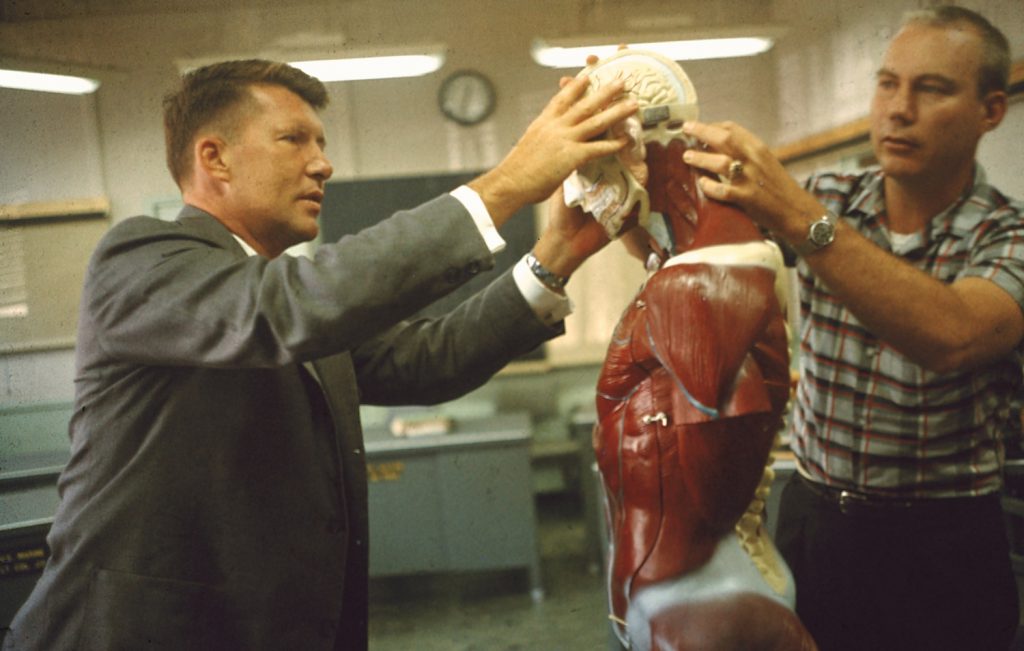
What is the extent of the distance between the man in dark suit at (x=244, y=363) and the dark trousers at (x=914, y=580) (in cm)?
70

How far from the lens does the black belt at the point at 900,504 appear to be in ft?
4.17

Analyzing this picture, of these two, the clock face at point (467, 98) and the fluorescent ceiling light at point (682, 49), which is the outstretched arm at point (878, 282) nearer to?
the fluorescent ceiling light at point (682, 49)

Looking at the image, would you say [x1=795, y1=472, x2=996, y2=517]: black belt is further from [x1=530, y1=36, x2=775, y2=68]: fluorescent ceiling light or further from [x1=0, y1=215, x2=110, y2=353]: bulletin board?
[x1=0, y1=215, x2=110, y2=353]: bulletin board

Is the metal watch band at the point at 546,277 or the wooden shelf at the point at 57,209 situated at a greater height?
the wooden shelf at the point at 57,209

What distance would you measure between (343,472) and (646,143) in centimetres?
81

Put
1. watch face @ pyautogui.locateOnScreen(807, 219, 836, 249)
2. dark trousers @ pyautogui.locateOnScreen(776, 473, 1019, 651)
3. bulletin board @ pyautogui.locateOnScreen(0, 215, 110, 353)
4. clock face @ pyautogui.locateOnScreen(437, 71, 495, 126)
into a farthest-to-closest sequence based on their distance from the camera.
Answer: clock face @ pyautogui.locateOnScreen(437, 71, 495, 126), bulletin board @ pyautogui.locateOnScreen(0, 215, 110, 353), dark trousers @ pyautogui.locateOnScreen(776, 473, 1019, 651), watch face @ pyautogui.locateOnScreen(807, 219, 836, 249)

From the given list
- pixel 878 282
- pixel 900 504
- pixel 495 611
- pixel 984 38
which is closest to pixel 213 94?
pixel 878 282

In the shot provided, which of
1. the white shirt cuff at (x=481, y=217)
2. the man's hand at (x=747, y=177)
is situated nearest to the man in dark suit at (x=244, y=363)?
the white shirt cuff at (x=481, y=217)

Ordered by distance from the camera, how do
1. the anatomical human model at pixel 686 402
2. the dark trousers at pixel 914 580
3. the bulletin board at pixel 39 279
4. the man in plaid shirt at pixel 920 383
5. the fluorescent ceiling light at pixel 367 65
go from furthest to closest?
the bulletin board at pixel 39 279 → the fluorescent ceiling light at pixel 367 65 → the dark trousers at pixel 914 580 → the man in plaid shirt at pixel 920 383 → the anatomical human model at pixel 686 402

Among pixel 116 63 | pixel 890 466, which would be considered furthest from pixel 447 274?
pixel 116 63

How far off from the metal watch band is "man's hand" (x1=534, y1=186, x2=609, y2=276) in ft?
0.03

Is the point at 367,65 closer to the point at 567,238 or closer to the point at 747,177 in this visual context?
the point at 567,238

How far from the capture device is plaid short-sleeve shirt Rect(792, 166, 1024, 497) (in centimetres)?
122

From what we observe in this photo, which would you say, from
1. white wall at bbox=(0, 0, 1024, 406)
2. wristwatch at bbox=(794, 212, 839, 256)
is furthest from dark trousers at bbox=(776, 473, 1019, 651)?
white wall at bbox=(0, 0, 1024, 406)
